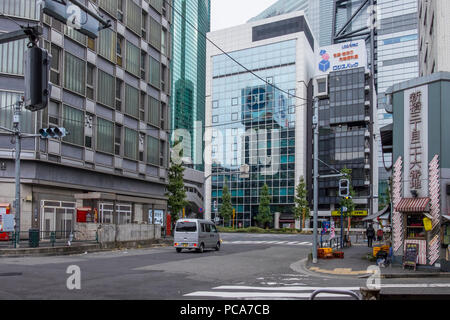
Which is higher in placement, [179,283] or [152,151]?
[152,151]

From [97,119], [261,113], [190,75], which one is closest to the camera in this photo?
[97,119]

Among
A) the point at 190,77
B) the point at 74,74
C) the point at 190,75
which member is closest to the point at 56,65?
the point at 74,74

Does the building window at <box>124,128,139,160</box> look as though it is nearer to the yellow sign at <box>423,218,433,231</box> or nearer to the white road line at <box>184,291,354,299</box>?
the yellow sign at <box>423,218,433,231</box>

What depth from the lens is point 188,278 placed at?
16.1m

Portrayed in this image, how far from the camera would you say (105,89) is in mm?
41094

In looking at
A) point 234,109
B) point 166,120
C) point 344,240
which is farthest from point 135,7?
point 234,109

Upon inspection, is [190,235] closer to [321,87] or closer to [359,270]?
[321,87]

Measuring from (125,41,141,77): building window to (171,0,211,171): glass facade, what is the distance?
8037 cm

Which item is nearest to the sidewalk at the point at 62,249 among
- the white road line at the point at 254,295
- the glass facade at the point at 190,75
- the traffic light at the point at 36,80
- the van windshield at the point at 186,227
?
the van windshield at the point at 186,227

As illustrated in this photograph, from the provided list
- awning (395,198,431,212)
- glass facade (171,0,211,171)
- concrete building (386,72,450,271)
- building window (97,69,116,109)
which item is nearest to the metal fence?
building window (97,69,116,109)

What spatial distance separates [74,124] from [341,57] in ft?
256

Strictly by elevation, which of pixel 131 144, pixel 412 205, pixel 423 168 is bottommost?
pixel 412 205

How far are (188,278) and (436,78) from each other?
1282 centimetres
